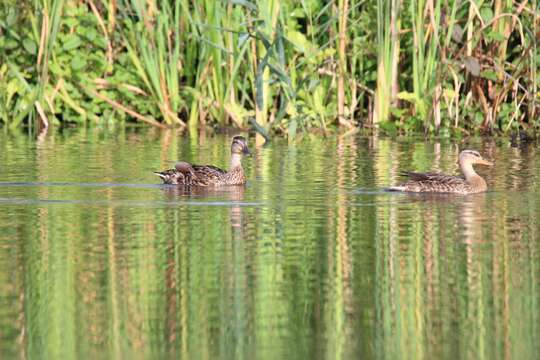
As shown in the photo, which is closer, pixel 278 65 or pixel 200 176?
pixel 200 176

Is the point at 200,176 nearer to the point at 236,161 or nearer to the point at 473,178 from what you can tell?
the point at 236,161

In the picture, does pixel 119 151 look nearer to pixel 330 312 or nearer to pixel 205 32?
pixel 205 32

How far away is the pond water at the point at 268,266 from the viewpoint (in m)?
7.79

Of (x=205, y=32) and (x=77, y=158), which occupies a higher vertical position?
(x=205, y=32)

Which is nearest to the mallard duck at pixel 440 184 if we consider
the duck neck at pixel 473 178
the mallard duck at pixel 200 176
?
the duck neck at pixel 473 178

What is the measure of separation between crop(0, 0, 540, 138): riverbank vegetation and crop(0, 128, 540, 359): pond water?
3.64 m

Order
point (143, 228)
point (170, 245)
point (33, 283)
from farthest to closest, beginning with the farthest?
1. point (143, 228)
2. point (170, 245)
3. point (33, 283)

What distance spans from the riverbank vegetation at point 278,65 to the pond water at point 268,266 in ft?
11.9

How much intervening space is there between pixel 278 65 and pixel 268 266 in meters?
9.05

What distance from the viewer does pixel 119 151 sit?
723 inches

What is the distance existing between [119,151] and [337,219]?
6665 millimetres

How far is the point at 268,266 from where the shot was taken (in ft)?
32.2

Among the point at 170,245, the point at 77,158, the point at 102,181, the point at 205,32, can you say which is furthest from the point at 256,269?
the point at 205,32

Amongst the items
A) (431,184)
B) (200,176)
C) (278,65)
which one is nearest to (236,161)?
(200,176)
